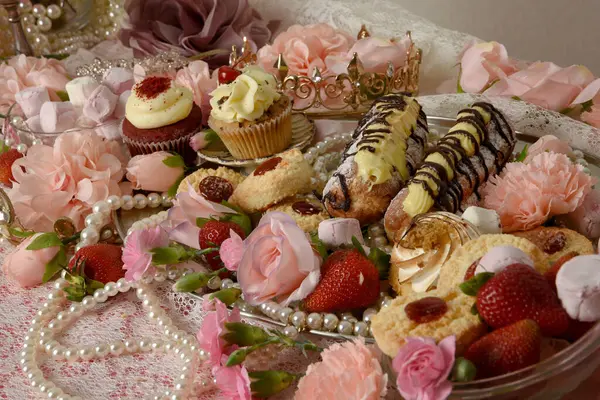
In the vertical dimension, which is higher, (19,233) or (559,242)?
(559,242)

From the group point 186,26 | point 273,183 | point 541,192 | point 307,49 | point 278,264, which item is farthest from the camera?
point 186,26

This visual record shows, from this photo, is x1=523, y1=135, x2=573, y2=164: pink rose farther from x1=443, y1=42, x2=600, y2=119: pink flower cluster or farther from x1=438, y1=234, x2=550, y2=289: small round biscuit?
x1=438, y1=234, x2=550, y2=289: small round biscuit

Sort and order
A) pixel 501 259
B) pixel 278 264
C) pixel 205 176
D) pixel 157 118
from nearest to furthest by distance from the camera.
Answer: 1. pixel 501 259
2. pixel 278 264
3. pixel 205 176
4. pixel 157 118

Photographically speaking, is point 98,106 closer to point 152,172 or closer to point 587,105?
point 152,172

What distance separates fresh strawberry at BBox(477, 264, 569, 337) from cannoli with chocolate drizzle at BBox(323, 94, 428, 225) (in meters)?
0.40

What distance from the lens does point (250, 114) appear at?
1345 millimetres

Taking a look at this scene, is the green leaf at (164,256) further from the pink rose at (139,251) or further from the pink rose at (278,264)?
the pink rose at (278,264)

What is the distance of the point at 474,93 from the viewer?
1478 mm

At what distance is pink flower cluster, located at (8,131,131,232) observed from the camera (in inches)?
49.2

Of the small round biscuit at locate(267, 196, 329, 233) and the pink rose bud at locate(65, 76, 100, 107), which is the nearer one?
the small round biscuit at locate(267, 196, 329, 233)

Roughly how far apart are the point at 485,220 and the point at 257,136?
56 centimetres

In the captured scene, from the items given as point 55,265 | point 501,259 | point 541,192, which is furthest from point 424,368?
point 55,265

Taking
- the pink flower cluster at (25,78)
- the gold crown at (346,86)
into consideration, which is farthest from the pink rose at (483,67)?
the pink flower cluster at (25,78)

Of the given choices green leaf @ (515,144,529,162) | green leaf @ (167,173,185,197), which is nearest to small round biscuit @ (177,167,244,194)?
green leaf @ (167,173,185,197)
